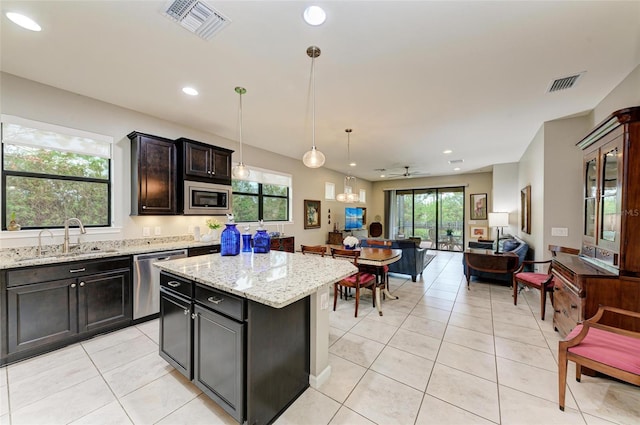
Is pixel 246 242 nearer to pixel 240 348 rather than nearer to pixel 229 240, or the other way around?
pixel 229 240

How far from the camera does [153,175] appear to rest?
337 centimetres

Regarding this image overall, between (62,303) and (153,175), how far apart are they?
5.68ft

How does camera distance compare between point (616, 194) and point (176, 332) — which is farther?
point (616, 194)

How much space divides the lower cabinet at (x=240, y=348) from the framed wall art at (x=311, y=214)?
463cm

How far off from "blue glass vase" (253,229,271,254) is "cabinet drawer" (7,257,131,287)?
5.24 ft

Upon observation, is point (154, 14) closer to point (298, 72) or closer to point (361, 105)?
point (298, 72)

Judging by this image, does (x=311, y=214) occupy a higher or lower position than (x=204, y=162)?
lower

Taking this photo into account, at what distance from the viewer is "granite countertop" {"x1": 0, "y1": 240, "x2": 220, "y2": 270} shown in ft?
7.50

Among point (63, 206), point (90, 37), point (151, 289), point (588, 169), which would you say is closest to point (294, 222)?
point (151, 289)

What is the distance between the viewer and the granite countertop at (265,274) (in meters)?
1.40

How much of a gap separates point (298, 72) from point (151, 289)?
125 inches

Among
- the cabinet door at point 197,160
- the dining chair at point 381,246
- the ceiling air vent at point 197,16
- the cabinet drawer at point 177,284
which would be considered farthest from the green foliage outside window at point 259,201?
the ceiling air vent at point 197,16

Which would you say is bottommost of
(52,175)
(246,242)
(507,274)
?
(507,274)

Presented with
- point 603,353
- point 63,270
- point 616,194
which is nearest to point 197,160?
point 63,270
